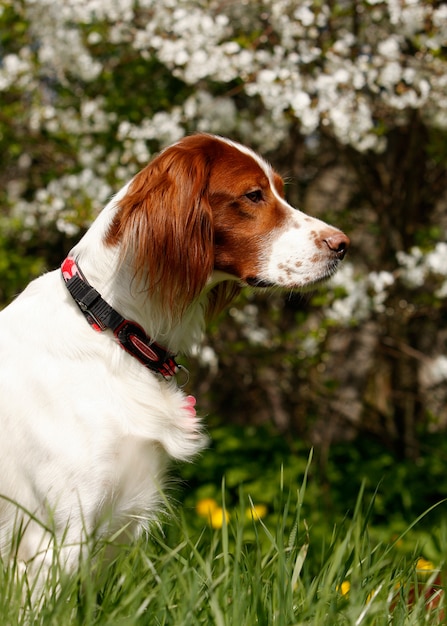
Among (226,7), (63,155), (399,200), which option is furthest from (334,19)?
(63,155)

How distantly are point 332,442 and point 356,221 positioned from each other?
172 centimetres

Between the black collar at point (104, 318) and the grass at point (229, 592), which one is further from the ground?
the black collar at point (104, 318)

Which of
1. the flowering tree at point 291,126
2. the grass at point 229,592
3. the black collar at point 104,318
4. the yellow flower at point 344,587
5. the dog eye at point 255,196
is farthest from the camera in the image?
the flowering tree at point 291,126

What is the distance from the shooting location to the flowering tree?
4.06 meters

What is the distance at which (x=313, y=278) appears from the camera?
8.77 ft

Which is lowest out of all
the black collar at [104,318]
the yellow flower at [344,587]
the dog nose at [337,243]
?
the yellow flower at [344,587]

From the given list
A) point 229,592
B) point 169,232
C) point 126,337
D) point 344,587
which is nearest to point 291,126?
point 169,232

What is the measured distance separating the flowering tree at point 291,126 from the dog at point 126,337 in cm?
149

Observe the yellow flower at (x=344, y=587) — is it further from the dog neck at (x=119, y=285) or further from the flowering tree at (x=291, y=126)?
the flowering tree at (x=291, y=126)

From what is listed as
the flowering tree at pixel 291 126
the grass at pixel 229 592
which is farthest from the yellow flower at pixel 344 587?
the flowering tree at pixel 291 126

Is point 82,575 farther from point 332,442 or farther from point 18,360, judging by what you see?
point 332,442

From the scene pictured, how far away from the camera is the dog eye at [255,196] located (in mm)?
2666

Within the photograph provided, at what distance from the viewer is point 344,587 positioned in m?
2.31

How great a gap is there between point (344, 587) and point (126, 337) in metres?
0.92
